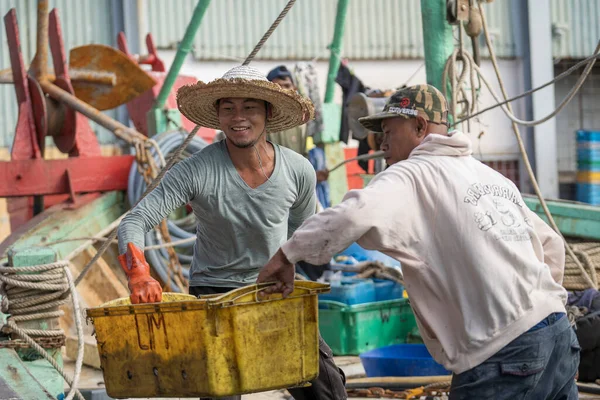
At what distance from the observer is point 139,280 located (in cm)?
342

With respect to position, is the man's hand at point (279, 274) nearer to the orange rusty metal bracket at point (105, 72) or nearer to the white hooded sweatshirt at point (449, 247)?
the white hooded sweatshirt at point (449, 247)

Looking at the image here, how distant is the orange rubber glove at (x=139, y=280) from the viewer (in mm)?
3375

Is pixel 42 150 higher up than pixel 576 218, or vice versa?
pixel 42 150

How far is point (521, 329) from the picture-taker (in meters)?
3.06

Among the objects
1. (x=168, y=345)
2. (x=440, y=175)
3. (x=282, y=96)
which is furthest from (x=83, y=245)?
(x=440, y=175)

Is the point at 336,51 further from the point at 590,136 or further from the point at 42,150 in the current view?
the point at 590,136

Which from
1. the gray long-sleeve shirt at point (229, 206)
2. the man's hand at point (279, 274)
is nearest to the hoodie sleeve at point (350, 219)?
the man's hand at point (279, 274)

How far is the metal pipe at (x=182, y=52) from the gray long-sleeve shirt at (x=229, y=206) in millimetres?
5113

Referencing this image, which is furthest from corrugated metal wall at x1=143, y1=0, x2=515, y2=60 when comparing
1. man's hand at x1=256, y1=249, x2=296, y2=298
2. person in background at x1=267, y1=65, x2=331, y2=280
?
man's hand at x1=256, y1=249, x2=296, y2=298

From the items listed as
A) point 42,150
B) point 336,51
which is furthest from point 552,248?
point 336,51

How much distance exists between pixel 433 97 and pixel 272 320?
98 centimetres

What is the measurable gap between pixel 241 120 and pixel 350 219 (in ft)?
3.98

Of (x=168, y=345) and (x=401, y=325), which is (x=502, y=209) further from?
(x=401, y=325)

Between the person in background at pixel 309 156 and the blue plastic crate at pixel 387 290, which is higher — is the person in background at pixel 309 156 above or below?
above
